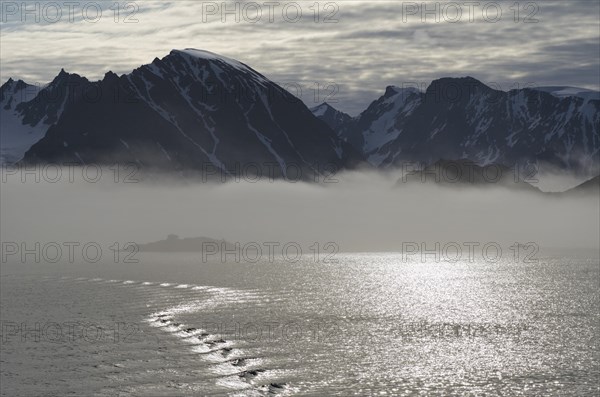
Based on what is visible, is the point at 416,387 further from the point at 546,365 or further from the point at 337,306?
the point at 337,306

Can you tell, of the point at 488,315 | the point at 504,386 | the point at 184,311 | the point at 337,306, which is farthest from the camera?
the point at 337,306

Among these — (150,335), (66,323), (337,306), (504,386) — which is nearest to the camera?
(504,386)

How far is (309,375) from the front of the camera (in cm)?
10181

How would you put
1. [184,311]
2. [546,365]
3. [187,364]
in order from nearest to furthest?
[187,364], [546,365], [184,311]

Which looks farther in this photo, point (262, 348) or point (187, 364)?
point (262, 348)

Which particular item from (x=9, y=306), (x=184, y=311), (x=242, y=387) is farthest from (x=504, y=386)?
(x=9, y=306)

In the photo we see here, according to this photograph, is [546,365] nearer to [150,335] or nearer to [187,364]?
[187,364]

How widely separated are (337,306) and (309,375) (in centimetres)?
9853

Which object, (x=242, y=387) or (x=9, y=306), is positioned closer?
(x=242, y=387)

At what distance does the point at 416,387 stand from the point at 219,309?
82466 mm

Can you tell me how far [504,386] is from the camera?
9912cm

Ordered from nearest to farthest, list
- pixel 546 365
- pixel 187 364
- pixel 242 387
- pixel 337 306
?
pixel 242 387
pixel 187 364
pixel 546 365
pixel 337 306

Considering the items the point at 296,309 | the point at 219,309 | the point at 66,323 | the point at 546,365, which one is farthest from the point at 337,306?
the point at 546,365

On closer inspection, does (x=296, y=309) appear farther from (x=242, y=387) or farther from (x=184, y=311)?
(x=242, y=387)
